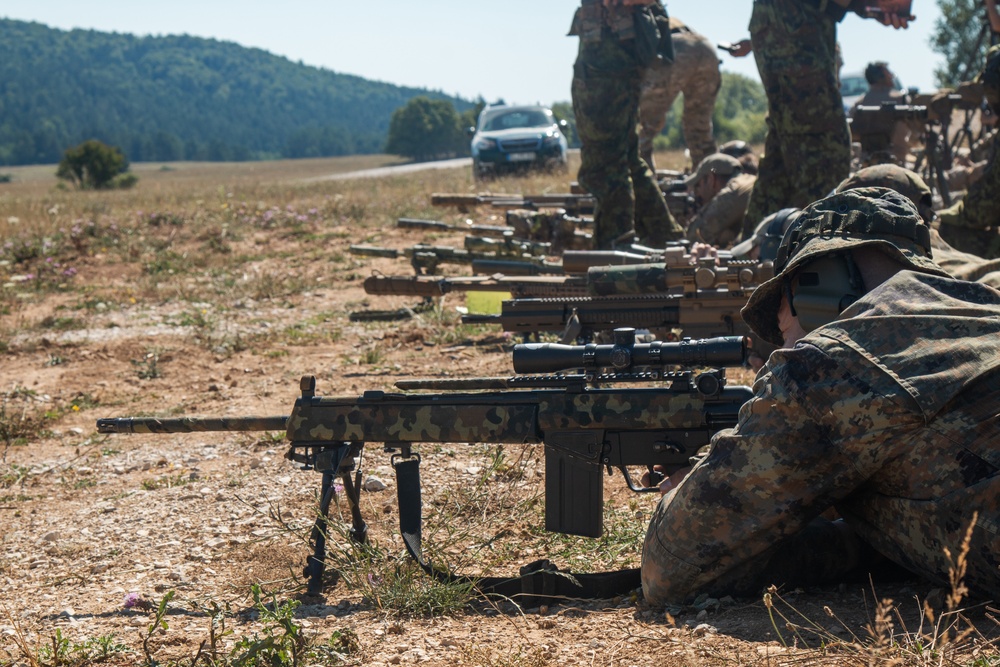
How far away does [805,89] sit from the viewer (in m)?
7.93

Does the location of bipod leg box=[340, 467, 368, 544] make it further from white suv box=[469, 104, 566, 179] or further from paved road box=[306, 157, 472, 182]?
paved road box=[306, 157, 472, 182]

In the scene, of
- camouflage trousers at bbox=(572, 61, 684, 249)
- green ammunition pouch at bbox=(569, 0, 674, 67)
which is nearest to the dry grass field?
camouflage trousers at bbox=(572, 61, 684, 249)

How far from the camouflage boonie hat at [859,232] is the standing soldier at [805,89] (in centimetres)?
443

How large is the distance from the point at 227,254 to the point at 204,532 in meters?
8.65

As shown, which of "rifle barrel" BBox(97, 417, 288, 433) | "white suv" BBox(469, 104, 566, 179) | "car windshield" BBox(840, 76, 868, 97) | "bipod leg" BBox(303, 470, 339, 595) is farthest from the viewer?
"car windshield" BBox(840, 76, 868, 97)

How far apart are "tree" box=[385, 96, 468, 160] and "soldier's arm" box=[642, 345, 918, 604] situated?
92639 mm

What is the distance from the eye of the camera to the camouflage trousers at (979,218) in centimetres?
754

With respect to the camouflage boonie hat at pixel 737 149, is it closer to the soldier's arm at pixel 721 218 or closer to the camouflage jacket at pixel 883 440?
the soldier's arm at pixel 721 218

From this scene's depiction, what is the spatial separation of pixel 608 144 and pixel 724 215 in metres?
1.26

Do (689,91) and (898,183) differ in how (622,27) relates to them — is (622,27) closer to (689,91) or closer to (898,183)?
(898,183)

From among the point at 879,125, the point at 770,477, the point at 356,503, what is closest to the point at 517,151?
the point at 879,125

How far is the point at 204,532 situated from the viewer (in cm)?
477

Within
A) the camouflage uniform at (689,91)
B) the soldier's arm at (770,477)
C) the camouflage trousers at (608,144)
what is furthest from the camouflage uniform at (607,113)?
the soldier's arm at (770,477)

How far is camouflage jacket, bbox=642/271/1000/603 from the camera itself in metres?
2.86
